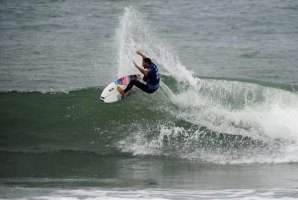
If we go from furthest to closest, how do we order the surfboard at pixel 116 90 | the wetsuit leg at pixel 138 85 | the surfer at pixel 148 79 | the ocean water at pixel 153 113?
1. the surfboard at pixel 116 90
2. the wetsuit leg at pixel 138 85
3. the surfer at pixel 148 79
4. the ocean water at pixel 153 113

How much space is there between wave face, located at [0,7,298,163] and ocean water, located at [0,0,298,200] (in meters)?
0.03

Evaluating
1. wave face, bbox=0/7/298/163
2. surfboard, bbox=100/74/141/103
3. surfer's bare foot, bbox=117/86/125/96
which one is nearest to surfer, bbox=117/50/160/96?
surfer's bare foot, bbox=117/86/125/96

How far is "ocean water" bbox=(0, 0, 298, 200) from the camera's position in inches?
520

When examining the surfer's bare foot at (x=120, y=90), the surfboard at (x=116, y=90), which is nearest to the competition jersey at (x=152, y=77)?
the surfboard at (x=116, y=90)

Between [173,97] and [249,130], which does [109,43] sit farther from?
[249,130]

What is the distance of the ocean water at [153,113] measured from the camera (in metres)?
13.2

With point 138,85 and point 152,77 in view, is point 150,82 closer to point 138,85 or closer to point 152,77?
point 152,77

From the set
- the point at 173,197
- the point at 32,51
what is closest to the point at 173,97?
the point at 173,197

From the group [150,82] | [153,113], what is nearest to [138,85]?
[150,82]

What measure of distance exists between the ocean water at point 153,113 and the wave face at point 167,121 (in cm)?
3

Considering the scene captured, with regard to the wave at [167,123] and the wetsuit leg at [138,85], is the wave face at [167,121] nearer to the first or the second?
the wave at [167,123]

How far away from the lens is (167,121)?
18.2 meters

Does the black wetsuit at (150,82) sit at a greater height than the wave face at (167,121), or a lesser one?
greater

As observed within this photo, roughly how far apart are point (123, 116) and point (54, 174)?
5090mm
